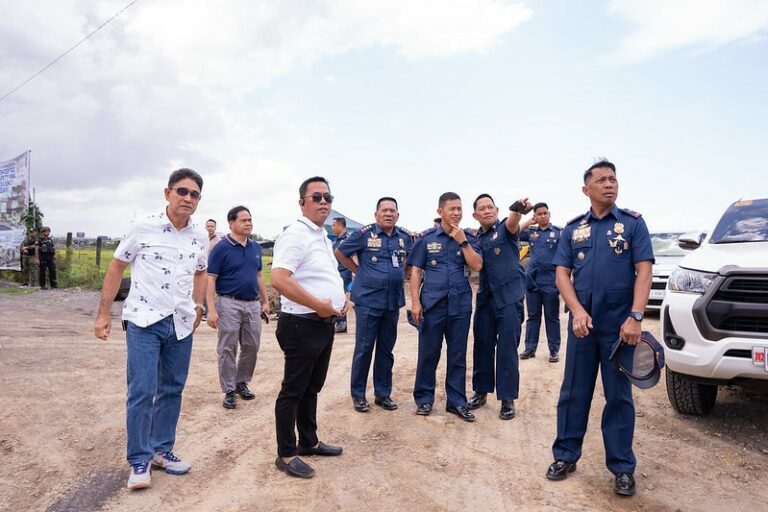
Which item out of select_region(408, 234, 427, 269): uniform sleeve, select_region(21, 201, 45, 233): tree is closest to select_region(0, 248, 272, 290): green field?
select_region(21, 201, 45, 233): tree

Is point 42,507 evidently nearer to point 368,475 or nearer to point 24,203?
point 368,475

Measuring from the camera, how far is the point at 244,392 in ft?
17.7

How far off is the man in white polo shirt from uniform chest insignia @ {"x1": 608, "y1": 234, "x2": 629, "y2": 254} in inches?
Result: 70.6

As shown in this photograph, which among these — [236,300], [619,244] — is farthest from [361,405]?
[619,244]

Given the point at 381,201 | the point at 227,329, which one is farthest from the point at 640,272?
the point at 227,329

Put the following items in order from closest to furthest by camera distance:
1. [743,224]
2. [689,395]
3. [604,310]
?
[604,310], [689,395], [743,224]

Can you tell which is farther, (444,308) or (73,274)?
(73,274)

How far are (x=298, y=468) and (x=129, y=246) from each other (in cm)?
178

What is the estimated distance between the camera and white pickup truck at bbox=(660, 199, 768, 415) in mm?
3750

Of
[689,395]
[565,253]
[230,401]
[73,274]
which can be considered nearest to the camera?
[565,253]

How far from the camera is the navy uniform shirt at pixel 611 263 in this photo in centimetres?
344

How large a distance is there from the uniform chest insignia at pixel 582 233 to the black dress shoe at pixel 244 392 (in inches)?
136

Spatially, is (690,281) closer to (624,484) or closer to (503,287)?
(503,287)

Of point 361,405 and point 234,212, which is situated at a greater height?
point 234,212
